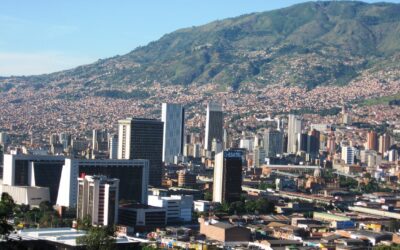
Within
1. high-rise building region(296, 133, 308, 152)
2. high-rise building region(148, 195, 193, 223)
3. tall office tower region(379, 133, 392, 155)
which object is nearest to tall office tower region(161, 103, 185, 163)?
high-rise building region(296, 133, 308, 152)

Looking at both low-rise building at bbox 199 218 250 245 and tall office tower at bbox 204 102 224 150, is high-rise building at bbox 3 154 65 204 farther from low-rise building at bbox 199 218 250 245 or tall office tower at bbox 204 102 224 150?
tall office tower at bbox 204 102 224 150

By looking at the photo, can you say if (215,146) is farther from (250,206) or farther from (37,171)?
(37,171)

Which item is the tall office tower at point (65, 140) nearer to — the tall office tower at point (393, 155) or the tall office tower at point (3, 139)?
the tall office tower at point (3, 139)

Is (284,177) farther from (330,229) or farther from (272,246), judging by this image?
(272,246)

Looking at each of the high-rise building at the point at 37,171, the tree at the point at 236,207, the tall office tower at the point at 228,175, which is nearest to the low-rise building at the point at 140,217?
the tree at the point at 236,207

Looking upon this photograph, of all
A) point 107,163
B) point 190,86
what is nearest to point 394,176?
point 107,163

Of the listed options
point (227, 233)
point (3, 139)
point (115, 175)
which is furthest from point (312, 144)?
point (227, 233)
